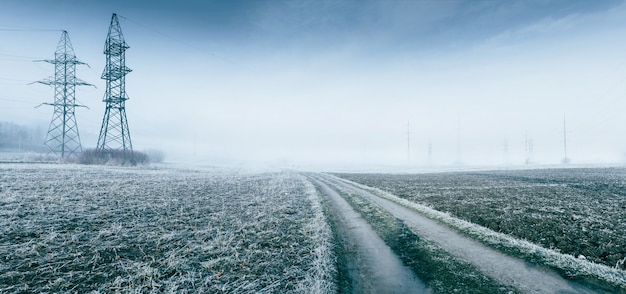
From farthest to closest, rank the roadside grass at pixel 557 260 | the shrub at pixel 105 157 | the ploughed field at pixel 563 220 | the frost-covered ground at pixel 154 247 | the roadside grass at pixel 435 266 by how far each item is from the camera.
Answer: the shrub at pixel 105 157
the ploughed field at pixel 563 220
the roadside grass at pixel 557 260
the roadside grass at pixel 435 266
the frost-covered ground at pixel 154 247

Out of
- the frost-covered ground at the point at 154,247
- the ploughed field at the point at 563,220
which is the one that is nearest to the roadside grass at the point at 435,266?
the frost-covered ground at the point at 154,247

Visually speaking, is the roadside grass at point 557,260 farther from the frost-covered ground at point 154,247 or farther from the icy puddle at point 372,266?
the frost-covered ground at point 154,247

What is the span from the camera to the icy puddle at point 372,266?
664 centimetres

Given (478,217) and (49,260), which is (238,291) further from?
(478,217)

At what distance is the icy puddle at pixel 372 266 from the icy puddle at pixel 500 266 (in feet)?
7.00

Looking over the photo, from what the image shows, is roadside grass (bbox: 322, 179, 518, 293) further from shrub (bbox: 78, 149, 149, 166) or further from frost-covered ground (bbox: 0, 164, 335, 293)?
shrub (bbox: 78, 149, 149, 166)

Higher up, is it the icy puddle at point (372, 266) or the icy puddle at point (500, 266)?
the icy puddle at point (500, 266)

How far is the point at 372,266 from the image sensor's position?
804 centimetres

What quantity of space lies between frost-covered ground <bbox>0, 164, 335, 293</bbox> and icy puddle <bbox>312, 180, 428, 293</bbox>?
70 cm

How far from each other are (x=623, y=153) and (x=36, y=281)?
8000 inches

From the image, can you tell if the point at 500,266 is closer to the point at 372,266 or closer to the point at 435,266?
the point at 435,266

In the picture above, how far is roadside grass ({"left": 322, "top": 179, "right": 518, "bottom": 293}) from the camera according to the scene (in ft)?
21.6

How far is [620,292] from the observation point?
20.8ft

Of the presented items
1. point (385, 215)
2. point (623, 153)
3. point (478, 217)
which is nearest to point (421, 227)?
point (385, 215)
